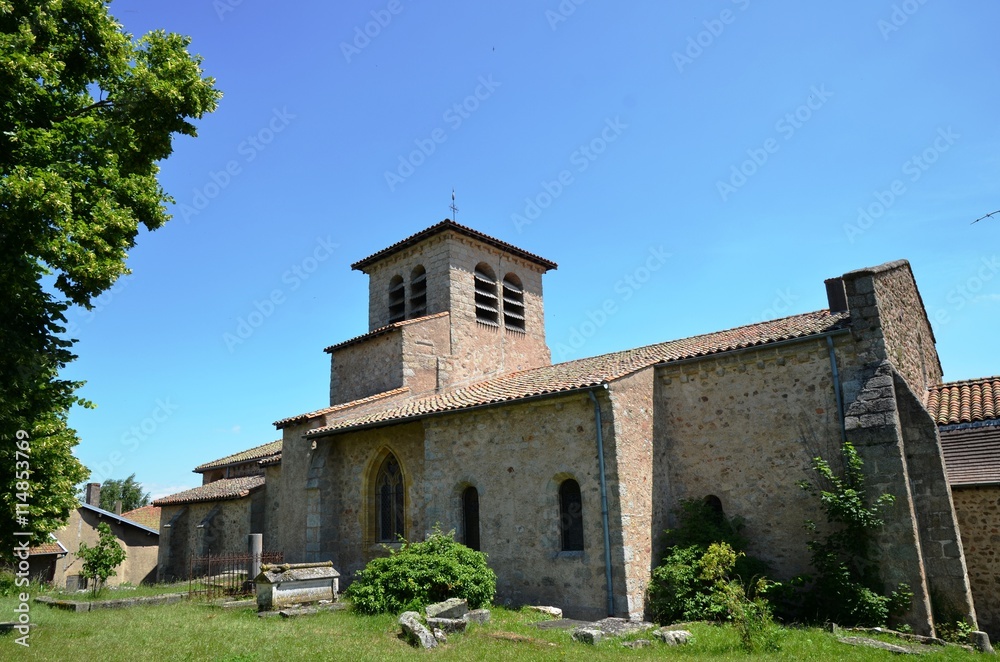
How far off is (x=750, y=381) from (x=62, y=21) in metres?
13.4

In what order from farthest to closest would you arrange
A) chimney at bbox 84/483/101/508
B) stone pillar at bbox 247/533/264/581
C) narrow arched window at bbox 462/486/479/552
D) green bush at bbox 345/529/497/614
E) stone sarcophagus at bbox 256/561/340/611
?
chimney at bbox 84/483/101/508, stone pillar at bbox 247/533/264/581, narrow arched window at bbox 462/486/479/552, stone sarcophagus at bbox 256/561/340/611, green bush at bbox 345/529/497/614

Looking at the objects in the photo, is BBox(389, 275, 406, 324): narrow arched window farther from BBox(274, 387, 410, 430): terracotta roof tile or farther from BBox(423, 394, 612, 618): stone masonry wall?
BBox(423, 394, 612, 618): stone masonry wall

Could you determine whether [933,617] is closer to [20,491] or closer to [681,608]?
[681,608]

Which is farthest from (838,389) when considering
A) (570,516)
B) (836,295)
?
(570,516)

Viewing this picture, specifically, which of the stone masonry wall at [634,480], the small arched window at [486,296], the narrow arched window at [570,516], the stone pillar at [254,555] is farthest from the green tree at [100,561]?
the stone masonry wall at [634,480]

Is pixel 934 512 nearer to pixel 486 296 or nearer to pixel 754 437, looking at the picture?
pixel 754 437

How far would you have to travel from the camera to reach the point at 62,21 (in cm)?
902

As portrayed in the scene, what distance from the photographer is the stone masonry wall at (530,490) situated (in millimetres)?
13258

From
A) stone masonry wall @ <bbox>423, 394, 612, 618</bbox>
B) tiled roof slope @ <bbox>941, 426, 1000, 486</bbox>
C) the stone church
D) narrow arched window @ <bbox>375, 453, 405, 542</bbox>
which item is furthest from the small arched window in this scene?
tiled roof slope @ <bbox>941, 426, 1000, 486</bbox>

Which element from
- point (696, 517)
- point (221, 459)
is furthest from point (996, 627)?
point (221, 459)

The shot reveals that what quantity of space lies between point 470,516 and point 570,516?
2.93 metres

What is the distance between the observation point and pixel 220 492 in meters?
25.1

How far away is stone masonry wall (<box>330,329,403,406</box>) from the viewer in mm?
20094

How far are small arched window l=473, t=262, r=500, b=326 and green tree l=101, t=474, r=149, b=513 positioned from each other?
171 ft
